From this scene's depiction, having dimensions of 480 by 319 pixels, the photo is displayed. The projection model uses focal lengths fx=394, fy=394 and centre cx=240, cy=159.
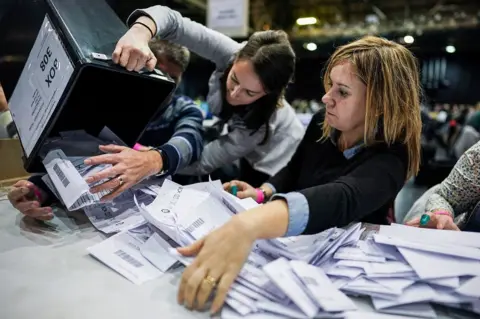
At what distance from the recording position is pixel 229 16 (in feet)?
10.7

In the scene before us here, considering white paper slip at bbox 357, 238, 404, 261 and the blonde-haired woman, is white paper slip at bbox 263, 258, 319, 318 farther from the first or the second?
white paper slip at bbox 357, 238, 404, 261

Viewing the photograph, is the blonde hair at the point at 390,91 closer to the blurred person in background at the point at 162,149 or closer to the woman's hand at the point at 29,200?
the blurred person in background at the point at 162,149

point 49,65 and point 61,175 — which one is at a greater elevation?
point 49,65

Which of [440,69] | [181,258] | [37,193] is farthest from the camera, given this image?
[440,69]

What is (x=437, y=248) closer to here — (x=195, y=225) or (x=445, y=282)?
(x=445, y=282)

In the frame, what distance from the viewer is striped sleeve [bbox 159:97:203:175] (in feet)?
3.73

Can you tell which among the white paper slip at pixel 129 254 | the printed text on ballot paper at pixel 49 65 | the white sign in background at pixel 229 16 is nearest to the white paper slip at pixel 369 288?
the white paper slip at pixel 129 254

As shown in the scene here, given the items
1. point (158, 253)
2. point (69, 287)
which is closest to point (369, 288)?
point (158, 253)

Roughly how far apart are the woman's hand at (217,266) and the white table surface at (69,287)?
0.03 m

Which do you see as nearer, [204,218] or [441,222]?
[204,218]

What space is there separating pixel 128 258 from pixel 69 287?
0.40 ft

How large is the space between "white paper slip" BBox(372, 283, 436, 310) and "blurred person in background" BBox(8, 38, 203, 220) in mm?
607

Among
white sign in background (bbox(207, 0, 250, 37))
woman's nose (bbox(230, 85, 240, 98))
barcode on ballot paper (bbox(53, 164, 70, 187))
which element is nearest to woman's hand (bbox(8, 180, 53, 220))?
barcode on ballot paper (bbox(53, 164, 70, 187))

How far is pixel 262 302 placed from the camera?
23.2 inches
